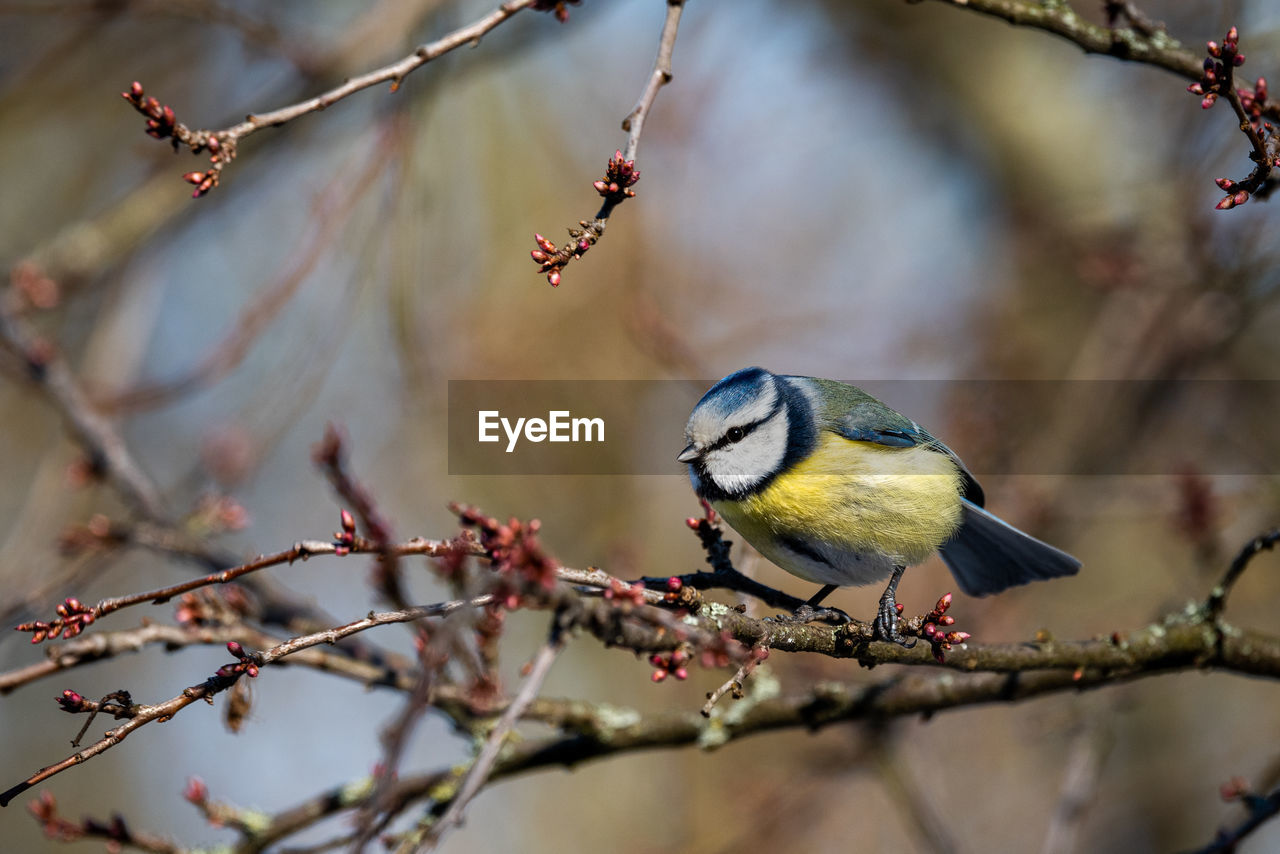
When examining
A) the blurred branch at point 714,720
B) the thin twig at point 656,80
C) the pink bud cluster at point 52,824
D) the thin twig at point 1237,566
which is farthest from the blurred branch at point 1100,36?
the pink bud cluster at point 52,824

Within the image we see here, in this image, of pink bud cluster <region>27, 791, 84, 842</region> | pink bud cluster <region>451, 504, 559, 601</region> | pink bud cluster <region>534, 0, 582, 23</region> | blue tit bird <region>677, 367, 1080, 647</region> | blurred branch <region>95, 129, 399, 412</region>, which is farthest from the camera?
blurred branch <region>95, 129, 399, 412</region>

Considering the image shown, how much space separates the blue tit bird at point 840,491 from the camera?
2463 mm

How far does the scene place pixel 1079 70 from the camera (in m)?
6.54

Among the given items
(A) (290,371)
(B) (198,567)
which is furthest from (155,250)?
(B) (198,567)

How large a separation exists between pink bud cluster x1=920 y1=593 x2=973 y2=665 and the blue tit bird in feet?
1.15

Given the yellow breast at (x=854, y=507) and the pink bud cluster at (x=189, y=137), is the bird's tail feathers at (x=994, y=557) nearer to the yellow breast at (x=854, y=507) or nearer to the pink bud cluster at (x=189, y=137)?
the yellow breast at (x=854, y=507)

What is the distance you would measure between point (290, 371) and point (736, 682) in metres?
2.71

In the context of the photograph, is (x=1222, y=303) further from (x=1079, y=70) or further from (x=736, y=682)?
(x=736, y=682)

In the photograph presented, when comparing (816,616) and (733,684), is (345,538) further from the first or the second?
(816,616)

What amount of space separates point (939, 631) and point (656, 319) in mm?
2448

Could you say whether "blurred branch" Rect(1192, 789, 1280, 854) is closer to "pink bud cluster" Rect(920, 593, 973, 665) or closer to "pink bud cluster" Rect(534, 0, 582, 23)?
"pink bud cluster" Rect(920, 593, 973, 665)

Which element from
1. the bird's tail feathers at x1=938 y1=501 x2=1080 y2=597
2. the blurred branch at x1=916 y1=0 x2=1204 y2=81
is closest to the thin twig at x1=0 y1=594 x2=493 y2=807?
the bird's tail feathers at x1=938 y1=501 x2=1080 y2=597

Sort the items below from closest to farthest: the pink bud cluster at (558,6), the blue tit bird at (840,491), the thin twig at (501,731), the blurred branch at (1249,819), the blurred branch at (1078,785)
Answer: the thin twig at (501,731) < the pink bud cluster at (558,6) < the blurred branch at (1249,819) < the blue tit bird at (840,491) < the blurred branch at (1078,785)

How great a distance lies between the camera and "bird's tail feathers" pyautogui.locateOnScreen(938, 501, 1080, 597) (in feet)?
8.40
